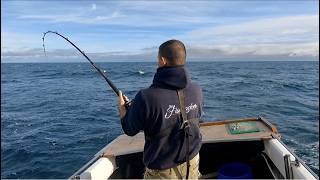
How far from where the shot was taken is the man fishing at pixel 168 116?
3287 millimetres

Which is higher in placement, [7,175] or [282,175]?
[282,175]

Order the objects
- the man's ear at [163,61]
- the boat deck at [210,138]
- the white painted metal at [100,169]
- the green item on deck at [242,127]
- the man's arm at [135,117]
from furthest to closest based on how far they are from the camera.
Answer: the green item on deck at [242,127], the boat deck at [210,138], the white painted metal at [100,169], the man's ear at [163,61], the man's arm at [135,117]

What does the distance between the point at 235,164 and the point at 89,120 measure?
41.8 ft

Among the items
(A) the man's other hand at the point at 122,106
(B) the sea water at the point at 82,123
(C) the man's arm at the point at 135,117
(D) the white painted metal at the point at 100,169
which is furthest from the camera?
(B) the sea water at the point at 82,123

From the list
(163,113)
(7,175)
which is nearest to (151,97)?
(163,113)

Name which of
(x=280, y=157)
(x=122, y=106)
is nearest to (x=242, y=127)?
→ (x=280, y=157)

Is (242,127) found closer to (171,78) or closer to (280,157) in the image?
(280,157)

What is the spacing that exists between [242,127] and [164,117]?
11.4 ft

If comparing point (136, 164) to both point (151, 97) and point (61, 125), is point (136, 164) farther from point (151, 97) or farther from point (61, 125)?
point (61, 125)

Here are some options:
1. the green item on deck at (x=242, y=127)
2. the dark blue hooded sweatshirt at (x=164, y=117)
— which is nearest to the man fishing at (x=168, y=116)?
the dark blue hooded sweatshirt at (x=164, y=117)

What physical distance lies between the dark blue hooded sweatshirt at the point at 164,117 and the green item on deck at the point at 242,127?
290 centimetres

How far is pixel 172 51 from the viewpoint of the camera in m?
3.34

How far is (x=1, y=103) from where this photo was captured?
25922 millimetres

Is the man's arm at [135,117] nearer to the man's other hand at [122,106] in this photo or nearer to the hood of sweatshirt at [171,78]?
the man's other hand at [122,106]
